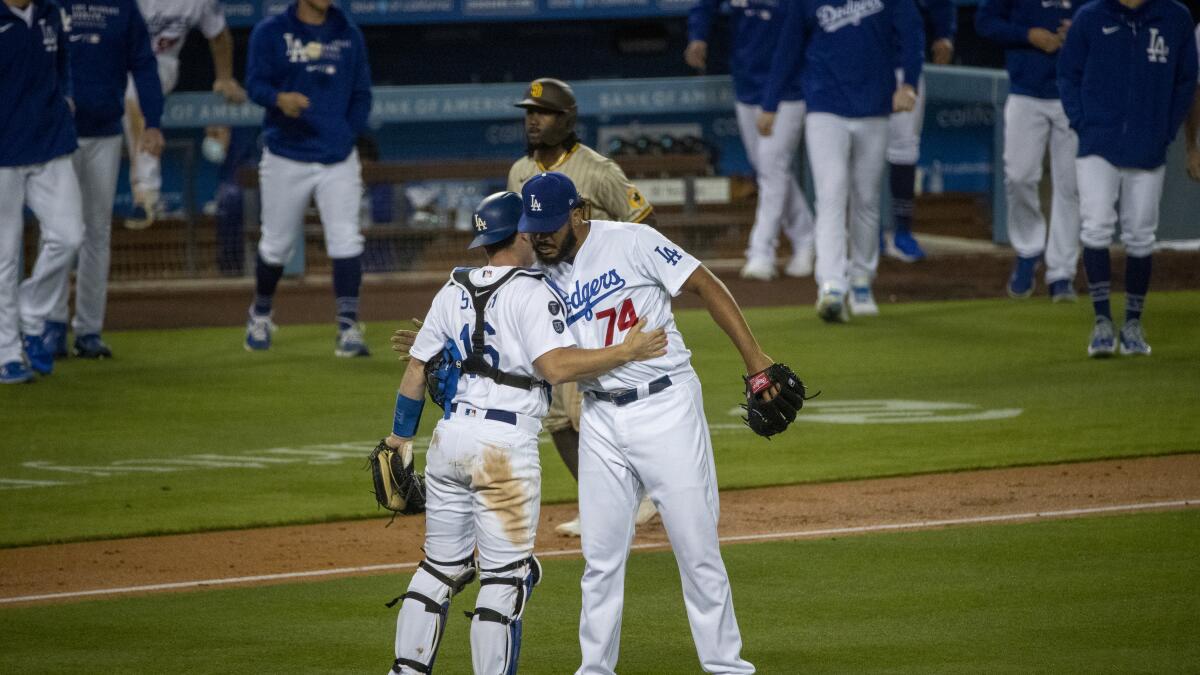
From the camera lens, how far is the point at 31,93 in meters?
10.9

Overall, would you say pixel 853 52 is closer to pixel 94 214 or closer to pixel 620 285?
pixel 94 214

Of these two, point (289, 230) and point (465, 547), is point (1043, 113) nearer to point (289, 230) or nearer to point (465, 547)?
point (289, 230)

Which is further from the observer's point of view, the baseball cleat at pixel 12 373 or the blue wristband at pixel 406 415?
the baseball cleat at pixel 12 373

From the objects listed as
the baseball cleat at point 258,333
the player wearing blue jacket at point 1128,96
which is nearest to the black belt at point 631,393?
the player wearing blue jacket at point 1128,96

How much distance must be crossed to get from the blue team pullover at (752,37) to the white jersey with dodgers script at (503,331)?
10835 millimetres

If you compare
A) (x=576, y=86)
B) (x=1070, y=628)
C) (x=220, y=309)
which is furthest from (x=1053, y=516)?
(x=576, y=86)

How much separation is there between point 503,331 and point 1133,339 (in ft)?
23.6

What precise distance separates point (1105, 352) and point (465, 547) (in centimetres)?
713

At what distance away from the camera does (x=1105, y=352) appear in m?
11.3

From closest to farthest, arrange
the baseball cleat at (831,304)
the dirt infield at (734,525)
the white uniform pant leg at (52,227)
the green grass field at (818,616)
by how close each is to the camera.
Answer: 1. the green grass field at (818,616)
2. the dirt infield at (734,525)
3. the white uniform pant leg at (52,227)
4. the baseball cleat at (831,304)

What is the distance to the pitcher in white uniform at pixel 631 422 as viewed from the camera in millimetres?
5152

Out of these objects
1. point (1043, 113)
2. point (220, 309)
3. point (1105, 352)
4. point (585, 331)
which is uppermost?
point (585, 331)

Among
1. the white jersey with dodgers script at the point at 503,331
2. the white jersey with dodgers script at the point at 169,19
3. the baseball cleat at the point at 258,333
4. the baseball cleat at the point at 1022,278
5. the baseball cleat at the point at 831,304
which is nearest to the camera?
the white jersey with dodgers script at the point at 503,331

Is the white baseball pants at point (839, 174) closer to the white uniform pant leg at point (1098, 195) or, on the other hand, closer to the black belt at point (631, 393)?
the white uniform pant leg at point (1098, 195)
